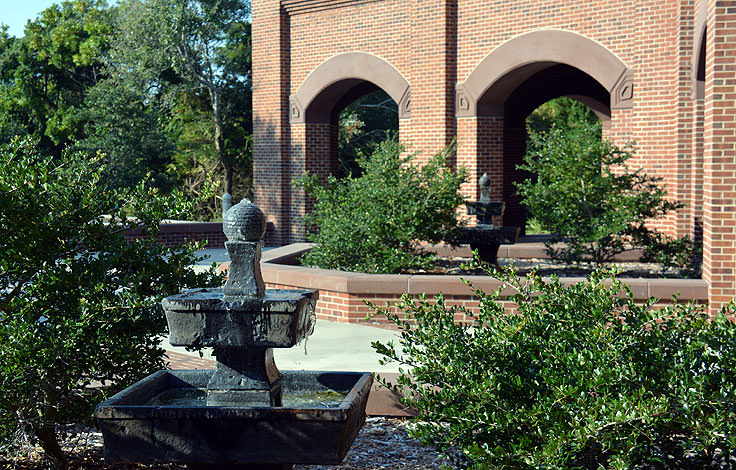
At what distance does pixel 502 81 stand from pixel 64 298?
→ 12.4m

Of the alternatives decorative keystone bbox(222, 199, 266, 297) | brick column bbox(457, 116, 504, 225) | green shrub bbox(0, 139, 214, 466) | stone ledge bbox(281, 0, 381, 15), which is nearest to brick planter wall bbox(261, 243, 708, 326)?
green shrub bbox(0, 139, 214, 466)

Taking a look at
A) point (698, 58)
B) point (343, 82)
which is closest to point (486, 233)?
point (698, 58)

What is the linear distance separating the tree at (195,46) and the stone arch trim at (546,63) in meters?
15.0

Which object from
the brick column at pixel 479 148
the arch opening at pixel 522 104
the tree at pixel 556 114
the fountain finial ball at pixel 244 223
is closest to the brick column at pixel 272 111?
the brick column at pixel 479 148

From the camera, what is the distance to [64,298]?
5.02 meters

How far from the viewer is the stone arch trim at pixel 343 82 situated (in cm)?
Answer: 1738

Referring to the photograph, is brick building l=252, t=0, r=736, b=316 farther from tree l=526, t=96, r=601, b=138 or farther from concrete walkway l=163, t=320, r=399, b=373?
tree l=526, t=96, r=601, b=138

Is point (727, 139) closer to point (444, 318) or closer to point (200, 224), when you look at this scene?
point (444, 318)

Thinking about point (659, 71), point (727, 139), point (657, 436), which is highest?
point (659, 71)

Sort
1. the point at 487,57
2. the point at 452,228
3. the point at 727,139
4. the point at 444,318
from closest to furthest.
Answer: the point at 444,318
the point at 727,139
the point at 452,228
the point at 487,57

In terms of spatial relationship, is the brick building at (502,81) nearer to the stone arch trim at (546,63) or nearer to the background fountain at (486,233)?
the stone arch trim at (546,63)

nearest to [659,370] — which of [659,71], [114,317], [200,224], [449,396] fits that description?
[449,396]

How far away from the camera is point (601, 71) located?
14641mm

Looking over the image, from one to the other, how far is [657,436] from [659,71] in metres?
11.1
